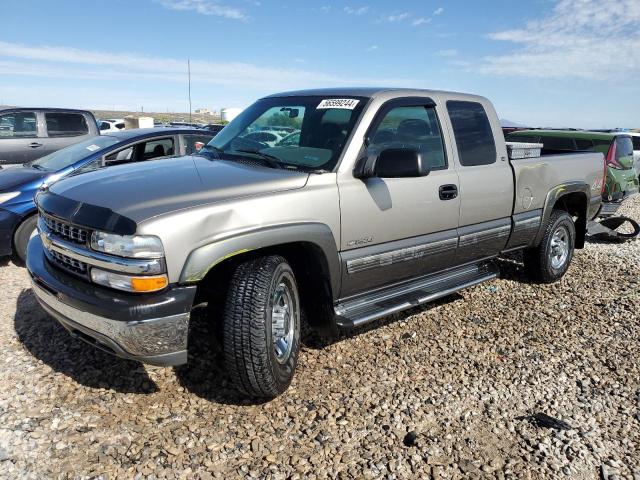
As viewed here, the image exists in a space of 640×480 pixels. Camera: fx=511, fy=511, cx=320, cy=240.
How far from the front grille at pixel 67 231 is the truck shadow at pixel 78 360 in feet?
3.34

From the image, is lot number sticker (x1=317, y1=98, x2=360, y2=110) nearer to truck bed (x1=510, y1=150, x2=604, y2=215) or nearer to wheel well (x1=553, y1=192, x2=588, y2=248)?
truck bed (x1=510, y1=150, x2=604, y2=215)

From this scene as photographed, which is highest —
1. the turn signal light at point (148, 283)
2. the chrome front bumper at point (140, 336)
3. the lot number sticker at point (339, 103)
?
the lot number sticker at point (339, 103)

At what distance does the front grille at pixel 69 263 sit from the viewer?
2.82 metres

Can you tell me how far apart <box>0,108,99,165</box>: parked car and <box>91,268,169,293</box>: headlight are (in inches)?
335

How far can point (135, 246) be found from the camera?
2.54m

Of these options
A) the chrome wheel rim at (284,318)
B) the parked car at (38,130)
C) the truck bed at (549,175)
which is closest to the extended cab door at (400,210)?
the chrome wheel rim at (284,318)

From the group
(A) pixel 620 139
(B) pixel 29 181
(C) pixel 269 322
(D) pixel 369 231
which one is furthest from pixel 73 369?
(A) pixel 620 139

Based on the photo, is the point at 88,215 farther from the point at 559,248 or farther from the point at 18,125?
the point at 18,125

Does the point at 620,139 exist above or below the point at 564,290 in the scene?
above

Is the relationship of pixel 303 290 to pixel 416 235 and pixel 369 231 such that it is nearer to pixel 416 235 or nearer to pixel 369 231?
pixel 369 231

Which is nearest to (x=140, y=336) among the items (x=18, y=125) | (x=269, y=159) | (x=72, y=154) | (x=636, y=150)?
(x=269, y=159)

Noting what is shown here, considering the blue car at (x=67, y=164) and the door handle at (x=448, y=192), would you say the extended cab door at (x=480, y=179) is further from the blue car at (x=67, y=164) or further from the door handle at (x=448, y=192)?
the blue car at (x=67, y=164)

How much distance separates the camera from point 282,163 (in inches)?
137

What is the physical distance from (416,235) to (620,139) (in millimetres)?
8009
